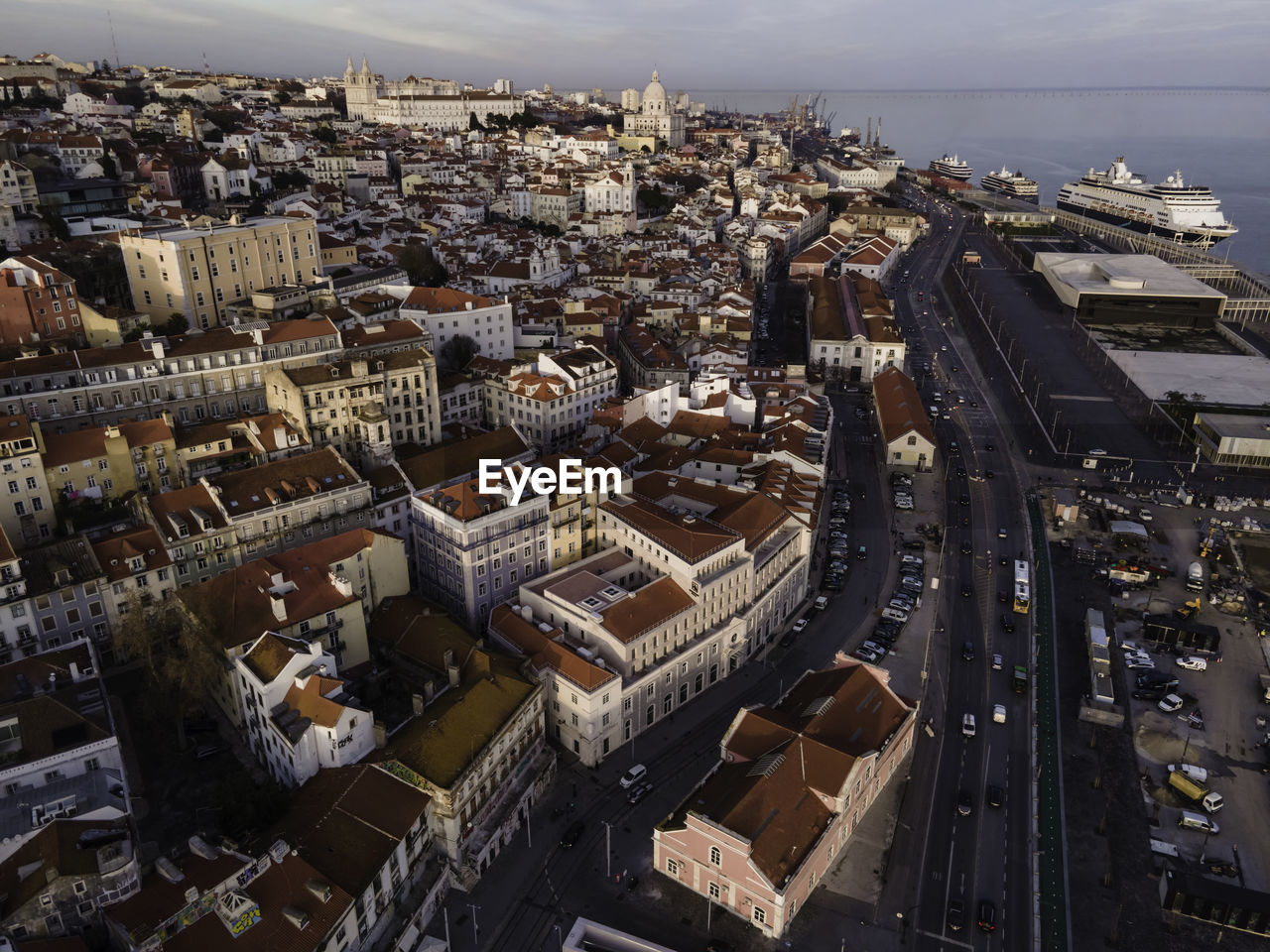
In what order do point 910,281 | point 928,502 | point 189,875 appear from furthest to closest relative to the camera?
point 910,281, point 928,502, point 189,875

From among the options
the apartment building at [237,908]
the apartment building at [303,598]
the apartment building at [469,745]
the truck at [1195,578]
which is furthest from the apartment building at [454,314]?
the truck at [1195,578]

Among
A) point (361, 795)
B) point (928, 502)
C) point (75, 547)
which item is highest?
point (75, 547)

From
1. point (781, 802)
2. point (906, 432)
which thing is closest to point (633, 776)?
point (781, 802)

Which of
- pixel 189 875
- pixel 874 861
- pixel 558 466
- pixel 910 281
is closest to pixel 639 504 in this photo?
pixel 558 466

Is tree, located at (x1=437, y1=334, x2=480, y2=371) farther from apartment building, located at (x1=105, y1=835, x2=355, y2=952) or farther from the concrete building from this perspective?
apartment building, located at (x1=105, y1=835, x2=355, y2=952)

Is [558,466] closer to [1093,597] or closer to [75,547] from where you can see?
[75,547]

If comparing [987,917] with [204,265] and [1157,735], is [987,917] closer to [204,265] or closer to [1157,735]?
[1157,735]
